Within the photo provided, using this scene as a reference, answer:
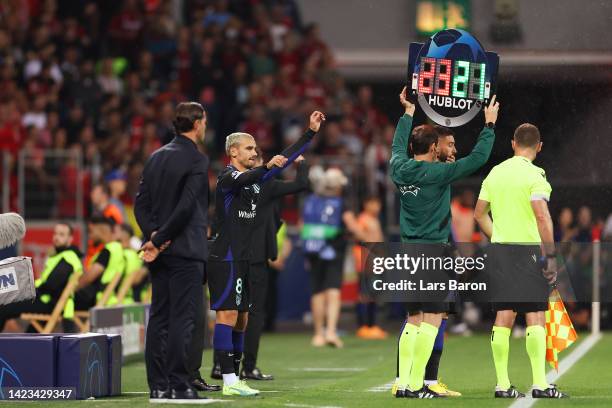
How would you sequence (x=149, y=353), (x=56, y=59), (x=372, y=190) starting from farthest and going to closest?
(x=56, y=59) → (x=372, y=190) → (x=149, y=353)

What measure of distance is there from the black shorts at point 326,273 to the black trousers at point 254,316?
4743 mm

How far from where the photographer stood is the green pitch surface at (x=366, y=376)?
11133 millimetres

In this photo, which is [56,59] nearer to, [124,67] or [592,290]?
[124,67]

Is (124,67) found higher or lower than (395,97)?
higher

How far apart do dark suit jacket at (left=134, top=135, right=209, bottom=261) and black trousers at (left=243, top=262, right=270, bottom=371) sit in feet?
9.91

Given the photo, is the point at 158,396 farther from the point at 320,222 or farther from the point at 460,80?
the point at 320,222

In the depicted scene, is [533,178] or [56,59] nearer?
[533,178]

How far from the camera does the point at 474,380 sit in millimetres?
13531

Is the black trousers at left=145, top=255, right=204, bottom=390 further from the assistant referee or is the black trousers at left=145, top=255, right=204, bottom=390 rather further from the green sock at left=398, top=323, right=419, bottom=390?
the assistant referee

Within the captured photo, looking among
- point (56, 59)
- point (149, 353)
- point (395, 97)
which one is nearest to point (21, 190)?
point (56, 59)

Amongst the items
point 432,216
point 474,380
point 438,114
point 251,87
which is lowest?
Answer: point 474,380

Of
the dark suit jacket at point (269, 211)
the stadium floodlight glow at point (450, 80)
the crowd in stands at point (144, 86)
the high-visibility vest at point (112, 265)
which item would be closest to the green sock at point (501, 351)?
the stadium floodlight glow at point (450, 80)

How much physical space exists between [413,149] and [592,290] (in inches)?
117

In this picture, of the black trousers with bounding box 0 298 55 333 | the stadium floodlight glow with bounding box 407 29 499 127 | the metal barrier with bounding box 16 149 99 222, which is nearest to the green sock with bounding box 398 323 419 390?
the stadium floodlight glow with bounding box 407 29 499 127
